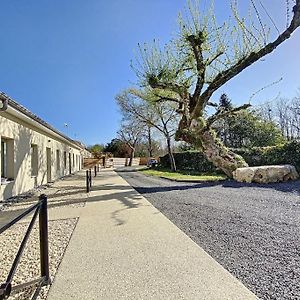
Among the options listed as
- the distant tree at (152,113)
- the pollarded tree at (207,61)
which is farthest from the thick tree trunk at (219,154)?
the distant tree at (152,113)

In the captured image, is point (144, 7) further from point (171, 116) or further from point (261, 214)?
point (171, 116)

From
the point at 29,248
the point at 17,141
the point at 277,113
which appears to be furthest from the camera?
the point at 277,113

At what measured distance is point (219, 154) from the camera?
1367cm

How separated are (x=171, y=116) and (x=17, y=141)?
17465mm

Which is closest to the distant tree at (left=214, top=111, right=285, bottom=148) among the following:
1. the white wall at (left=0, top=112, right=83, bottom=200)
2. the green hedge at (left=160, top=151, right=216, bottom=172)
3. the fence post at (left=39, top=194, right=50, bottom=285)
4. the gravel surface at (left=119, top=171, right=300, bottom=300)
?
the green hedge at (left=160, top=151, right=216, bottom=172)

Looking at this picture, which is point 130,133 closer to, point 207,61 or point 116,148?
point 116,148

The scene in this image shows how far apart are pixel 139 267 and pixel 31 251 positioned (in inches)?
67.2

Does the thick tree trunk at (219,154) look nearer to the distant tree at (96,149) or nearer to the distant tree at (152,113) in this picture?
the distant tree at (152,113)

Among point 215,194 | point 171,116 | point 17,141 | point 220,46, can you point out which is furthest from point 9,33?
point 171,116

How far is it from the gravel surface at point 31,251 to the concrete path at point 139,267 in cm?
12

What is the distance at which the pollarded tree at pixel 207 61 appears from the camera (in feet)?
40.0

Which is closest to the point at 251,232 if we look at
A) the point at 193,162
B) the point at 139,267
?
the point at 139,267

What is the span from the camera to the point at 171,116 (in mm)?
26172

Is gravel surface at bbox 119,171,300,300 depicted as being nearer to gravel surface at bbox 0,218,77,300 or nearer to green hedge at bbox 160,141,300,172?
gravel surface at bbox 0,218,77,300
